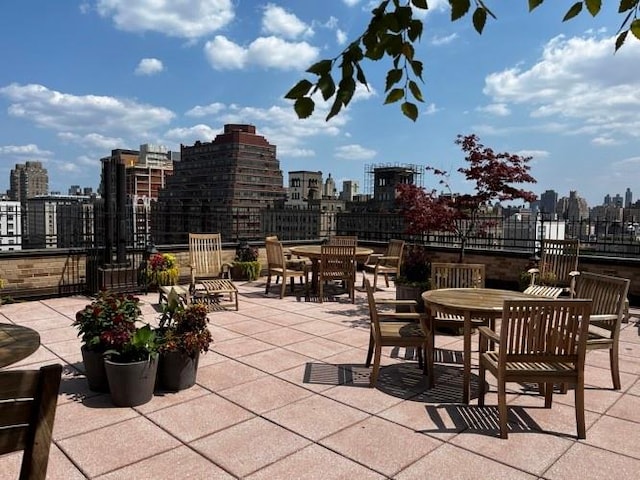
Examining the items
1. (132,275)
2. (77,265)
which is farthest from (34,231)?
(132,275)

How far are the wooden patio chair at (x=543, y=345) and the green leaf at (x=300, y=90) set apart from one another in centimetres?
227

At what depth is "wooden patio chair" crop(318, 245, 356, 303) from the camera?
7773 millimetres

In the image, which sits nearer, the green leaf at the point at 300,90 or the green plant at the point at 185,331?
the green leaf at the point at 300,90

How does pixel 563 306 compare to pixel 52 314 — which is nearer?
pixel 563 306

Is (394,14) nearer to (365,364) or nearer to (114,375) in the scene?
(114,375)

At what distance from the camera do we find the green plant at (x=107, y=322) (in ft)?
11.9

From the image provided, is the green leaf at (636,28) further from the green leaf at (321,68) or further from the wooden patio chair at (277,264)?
the wooden patio chair at (277,264)

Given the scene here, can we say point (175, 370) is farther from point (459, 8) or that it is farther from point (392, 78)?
point (459, 8)

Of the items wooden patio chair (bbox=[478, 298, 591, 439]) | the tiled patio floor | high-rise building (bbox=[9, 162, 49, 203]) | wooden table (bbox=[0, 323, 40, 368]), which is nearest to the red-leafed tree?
the tiled patio floor

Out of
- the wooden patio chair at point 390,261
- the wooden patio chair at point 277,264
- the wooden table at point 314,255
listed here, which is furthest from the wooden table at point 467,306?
the wooden patio chair at point 390,261

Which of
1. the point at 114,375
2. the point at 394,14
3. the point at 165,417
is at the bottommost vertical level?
the point at 165,417

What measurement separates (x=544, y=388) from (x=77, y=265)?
23.4 feet

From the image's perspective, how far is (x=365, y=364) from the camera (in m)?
4.59

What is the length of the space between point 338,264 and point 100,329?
15.0 feet
